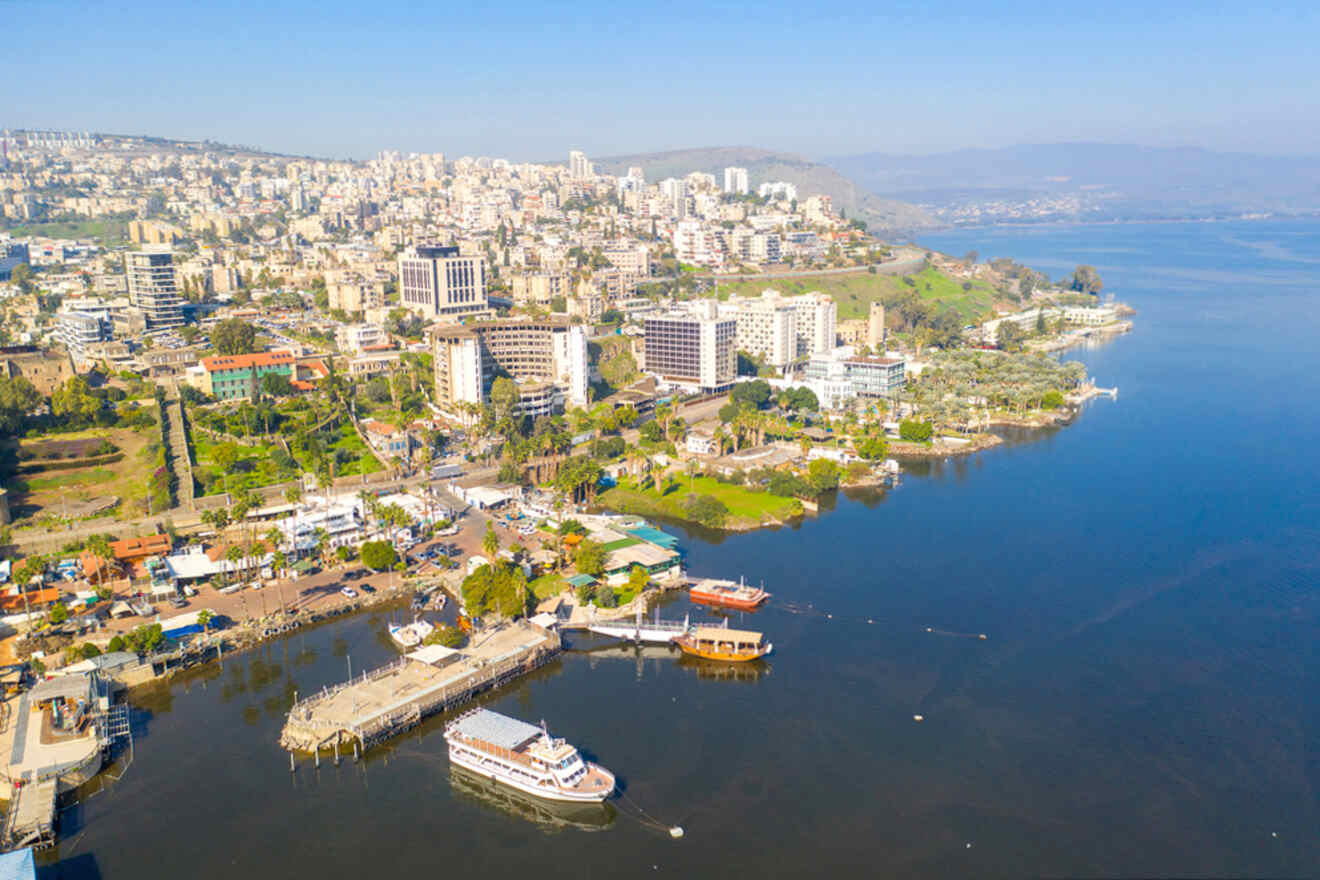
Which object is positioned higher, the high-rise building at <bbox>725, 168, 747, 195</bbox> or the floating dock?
the high-rise building at <bbox>725, 168, 747, 195</bbox>

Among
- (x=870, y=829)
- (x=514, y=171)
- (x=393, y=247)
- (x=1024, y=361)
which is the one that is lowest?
(x=870, y=829)

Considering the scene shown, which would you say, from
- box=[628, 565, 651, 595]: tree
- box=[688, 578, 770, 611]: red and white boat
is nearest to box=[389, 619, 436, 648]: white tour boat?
box=[628, 565, 651, 595]: tree

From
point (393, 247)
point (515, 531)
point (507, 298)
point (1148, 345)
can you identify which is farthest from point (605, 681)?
point (393, 247)

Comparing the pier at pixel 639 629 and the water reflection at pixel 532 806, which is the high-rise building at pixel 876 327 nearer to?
Result: the pier at pixel 639 629

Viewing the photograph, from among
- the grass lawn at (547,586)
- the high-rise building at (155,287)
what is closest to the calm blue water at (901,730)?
the grass lawn at (547,586)

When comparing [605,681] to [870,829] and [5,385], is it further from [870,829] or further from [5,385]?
[5,385]

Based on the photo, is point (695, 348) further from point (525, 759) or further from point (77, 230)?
point (77, 230)

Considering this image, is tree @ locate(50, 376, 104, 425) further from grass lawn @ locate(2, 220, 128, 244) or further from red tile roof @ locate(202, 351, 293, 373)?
grass lawn @ locate(2, 220, 128, 244)
